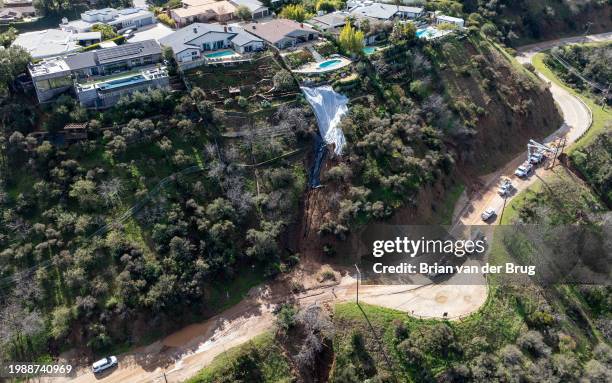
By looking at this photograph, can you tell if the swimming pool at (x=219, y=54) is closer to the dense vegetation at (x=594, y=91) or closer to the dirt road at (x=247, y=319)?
the dirt road at (x=247, y=319)

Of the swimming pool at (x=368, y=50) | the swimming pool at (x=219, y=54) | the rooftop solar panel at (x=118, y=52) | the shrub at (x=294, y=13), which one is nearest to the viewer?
the rooftop solar panel at (x=118, y=52)

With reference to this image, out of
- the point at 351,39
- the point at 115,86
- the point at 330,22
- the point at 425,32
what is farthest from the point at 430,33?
the point at 115,86

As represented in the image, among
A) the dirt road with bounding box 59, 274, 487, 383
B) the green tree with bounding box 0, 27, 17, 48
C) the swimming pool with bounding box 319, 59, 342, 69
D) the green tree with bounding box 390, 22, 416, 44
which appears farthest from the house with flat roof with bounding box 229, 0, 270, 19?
the dirt road with bounding box 59, 274, 487, 383

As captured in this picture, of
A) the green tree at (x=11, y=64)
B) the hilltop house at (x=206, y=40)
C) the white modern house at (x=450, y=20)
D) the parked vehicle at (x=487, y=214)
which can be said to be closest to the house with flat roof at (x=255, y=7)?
the hilltop house at (x=206, y=40)

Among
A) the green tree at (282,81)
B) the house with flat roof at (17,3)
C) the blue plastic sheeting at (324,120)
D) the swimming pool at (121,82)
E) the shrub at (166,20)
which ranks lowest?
the blue plastic sheeting at (324,120)

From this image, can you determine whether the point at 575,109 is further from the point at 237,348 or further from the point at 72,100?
the point at 72,100

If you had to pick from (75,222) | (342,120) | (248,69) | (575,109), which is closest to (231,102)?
(248,69)

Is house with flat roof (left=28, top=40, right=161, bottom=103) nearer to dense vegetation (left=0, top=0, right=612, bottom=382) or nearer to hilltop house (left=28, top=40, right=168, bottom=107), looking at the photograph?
hilltop house (left=28, top=40, right=168, bottom=107)
